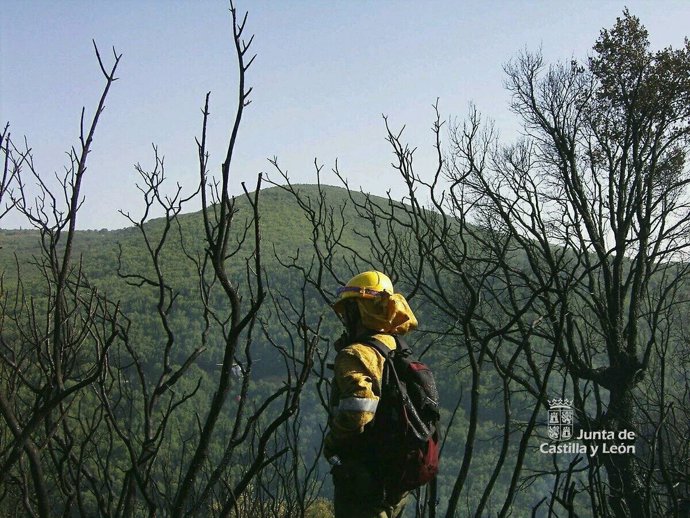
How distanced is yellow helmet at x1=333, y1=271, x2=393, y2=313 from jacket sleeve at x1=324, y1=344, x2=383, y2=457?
274 mm

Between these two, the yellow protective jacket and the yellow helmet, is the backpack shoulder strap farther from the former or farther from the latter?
the yellow helmet

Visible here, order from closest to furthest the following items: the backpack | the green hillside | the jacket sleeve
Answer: the jacket sleeve
the backpack
the green hillside

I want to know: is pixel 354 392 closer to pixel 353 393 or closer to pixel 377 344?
pixel 353 393

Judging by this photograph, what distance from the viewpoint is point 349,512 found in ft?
9.07

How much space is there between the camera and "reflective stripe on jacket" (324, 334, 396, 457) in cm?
256

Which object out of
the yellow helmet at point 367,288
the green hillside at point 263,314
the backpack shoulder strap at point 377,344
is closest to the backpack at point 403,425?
the backpack shoulder strap at point 377,344

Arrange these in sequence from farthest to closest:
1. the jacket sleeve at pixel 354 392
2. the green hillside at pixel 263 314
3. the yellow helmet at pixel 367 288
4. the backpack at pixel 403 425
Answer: the green hillside at pixel 263 314 → the yellow helmet at pixel 367 288 → the backpack at pixel 403 425 → the jacket sleeve at pixel 354 392

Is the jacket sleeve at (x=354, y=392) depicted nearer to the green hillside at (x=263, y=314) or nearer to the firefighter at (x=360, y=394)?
the firefighter at (x=360, y=394)

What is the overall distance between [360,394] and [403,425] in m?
0.26

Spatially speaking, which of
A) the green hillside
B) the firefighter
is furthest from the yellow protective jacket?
the green hillside

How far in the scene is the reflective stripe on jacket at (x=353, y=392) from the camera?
2.56 metres

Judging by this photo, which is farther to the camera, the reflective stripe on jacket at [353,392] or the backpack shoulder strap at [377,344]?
the backpack shoulder strap at [377,344]

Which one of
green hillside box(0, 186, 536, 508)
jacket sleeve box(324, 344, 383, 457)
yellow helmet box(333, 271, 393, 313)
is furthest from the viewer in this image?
green hillside box(0, 186, 536, 508)

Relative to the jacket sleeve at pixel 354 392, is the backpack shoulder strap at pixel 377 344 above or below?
above
